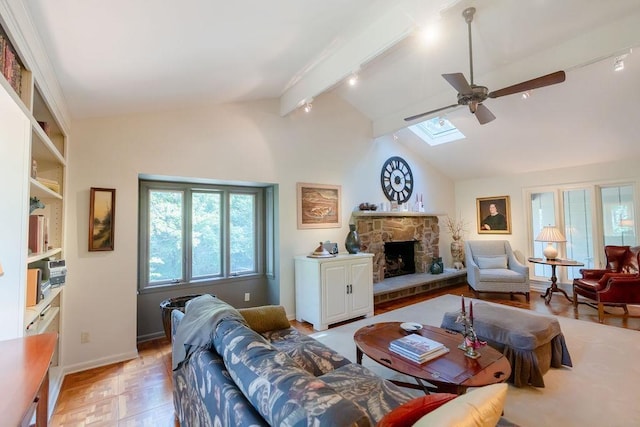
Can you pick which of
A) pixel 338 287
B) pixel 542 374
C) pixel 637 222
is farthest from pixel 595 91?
pixel 338 287

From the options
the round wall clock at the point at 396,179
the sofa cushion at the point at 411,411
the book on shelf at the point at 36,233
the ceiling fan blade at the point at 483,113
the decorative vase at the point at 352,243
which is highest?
the ceiling fan blade at the point at 483,113

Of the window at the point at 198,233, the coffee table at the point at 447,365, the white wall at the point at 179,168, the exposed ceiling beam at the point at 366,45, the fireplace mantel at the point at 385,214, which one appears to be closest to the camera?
the coffee table at the point at 447,365

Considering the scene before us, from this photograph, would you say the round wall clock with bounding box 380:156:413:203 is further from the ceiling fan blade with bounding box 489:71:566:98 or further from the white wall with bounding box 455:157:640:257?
the ceiling fan blade with bounding box 489:71:566:98

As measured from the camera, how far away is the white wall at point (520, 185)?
Answer: 4773mm

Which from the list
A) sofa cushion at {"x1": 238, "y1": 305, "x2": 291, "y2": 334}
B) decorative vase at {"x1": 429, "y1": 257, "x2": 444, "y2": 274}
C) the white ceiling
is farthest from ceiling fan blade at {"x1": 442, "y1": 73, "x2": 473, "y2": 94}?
decorative vase at {"x1": 429, "y1": 257, "x2": 444, "y2": 274}

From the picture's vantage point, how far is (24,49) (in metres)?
1.53

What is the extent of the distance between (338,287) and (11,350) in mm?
3118

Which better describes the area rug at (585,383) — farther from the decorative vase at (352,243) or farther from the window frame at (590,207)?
the window frame at (590,207)

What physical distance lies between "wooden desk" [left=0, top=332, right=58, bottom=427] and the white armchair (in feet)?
18.2

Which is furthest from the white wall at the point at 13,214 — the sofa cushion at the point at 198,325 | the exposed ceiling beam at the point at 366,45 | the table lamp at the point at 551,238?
the table lamp at the point at 551,238

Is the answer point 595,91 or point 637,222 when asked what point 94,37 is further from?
point 637,222

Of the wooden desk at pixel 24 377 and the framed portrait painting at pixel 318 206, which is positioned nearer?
the wooden desk at pixel 24 377

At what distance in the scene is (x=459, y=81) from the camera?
2.63 meters

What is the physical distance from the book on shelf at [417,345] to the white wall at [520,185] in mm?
4905
